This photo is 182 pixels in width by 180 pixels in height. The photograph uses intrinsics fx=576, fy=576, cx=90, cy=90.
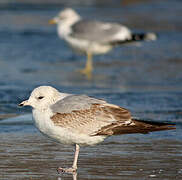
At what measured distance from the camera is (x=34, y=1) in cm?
2417

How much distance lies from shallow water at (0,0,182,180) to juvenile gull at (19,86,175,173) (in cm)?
28

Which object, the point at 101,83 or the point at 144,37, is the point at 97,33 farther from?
the point at 101,83

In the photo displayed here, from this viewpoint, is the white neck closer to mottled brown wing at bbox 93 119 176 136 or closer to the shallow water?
the shallow water

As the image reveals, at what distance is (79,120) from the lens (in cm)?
578

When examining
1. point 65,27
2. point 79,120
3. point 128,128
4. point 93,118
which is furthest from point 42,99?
point 65,27

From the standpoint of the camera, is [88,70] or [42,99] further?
[88,70]

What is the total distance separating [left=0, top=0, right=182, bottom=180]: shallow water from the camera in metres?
5.64

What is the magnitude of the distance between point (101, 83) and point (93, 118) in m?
5.05

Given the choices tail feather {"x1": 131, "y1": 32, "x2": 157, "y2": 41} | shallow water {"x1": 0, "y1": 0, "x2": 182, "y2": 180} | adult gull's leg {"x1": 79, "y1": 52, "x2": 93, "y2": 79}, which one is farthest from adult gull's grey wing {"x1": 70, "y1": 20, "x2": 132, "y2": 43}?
shallow water {"x1": 0, "y1": 0, "x2": 182, "y2": 180}

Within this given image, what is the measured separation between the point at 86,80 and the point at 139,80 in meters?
1.04

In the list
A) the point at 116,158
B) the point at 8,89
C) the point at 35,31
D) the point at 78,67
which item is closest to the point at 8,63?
the point at 78,67

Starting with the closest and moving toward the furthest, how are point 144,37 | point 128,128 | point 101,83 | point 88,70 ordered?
point 128,128 → point 101,83 → point 88,70 → point 144,37

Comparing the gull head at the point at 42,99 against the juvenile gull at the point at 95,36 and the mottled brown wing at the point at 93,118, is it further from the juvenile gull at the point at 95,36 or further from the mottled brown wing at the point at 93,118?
the juvenile gull at the point at 95,36

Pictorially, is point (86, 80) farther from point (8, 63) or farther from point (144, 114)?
point (144, 114)
